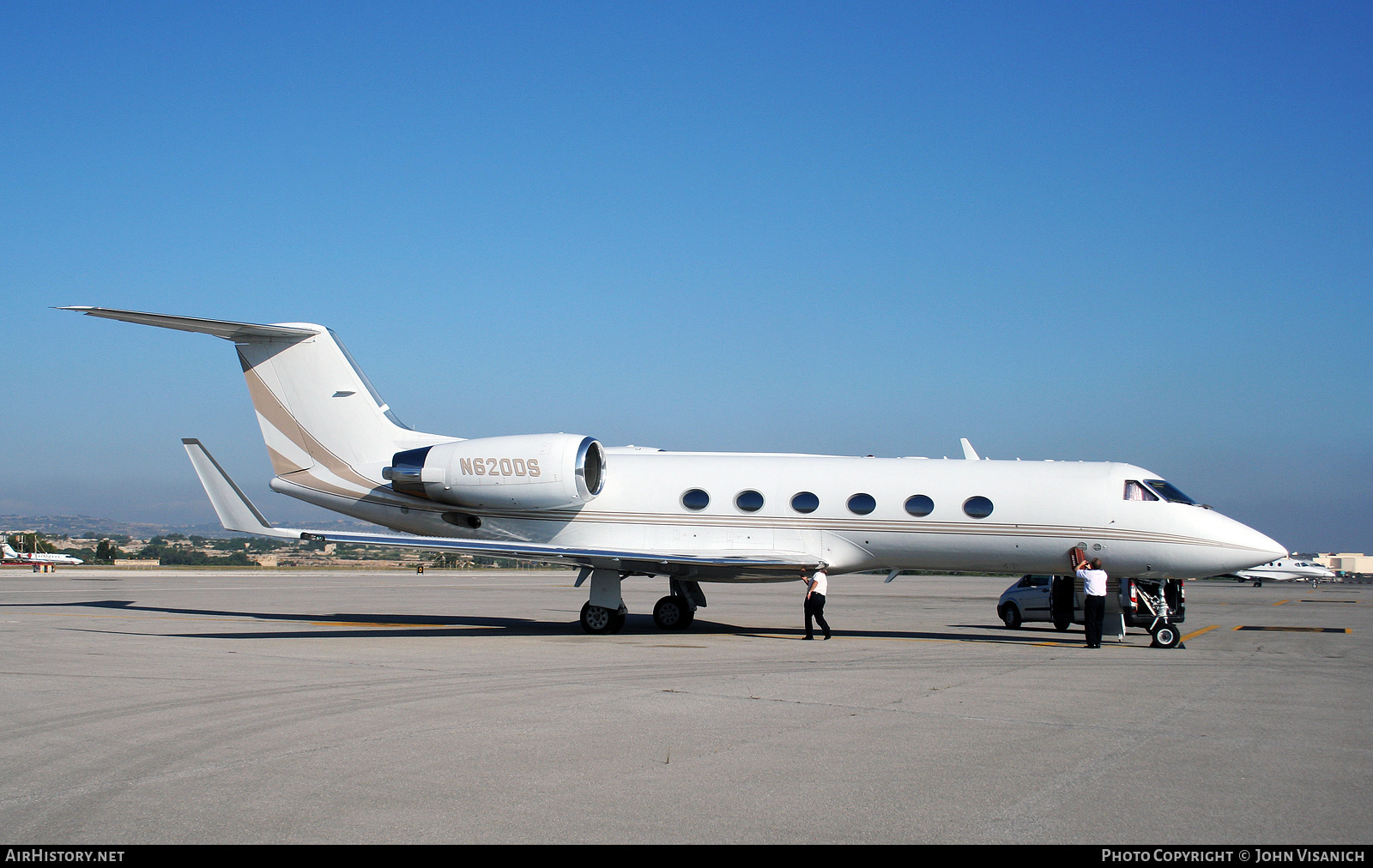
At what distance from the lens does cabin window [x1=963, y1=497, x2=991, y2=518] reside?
16984mm

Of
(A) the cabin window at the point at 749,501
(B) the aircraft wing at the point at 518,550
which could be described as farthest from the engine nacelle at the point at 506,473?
(A) the cabin window at the point at 749,501

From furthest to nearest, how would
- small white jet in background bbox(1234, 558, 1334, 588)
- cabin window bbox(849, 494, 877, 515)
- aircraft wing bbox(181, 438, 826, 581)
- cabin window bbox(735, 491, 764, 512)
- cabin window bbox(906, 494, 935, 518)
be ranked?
small white jet in background bbox(1234, 558, 1334, 588), cabin window bbox(735, 491, 764, 512), cabin window bbox(849, 494, 877, 515), cabin window bbox(906, 494, 935, 518), aircraft wing bbox(181, 438, 826, 581)

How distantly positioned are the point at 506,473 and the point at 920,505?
Result: 7.49m

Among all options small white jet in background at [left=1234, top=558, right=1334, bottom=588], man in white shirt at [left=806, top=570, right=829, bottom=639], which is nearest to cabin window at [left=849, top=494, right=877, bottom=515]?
man in white shirt at [left=806, top=570, right=829, bottom=639]

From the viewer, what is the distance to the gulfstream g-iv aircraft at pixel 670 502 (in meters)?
16.8

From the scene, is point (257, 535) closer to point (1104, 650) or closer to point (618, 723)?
point (618, 723)

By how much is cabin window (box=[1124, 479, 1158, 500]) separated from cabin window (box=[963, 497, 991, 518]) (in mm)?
2313

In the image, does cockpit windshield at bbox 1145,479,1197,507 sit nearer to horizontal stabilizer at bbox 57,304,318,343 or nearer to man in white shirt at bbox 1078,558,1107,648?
man in white shirt at bbox 1078,558,1107,648

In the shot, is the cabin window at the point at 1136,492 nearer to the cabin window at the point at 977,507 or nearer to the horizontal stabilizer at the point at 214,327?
the cabin window at the point at 977,507

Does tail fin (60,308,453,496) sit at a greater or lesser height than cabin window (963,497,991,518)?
greater

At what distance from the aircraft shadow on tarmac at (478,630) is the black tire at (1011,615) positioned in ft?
1.04

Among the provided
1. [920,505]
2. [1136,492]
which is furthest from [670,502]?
[1136,492]

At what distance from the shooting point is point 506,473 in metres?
18.3

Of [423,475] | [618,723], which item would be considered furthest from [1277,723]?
[423,475]
